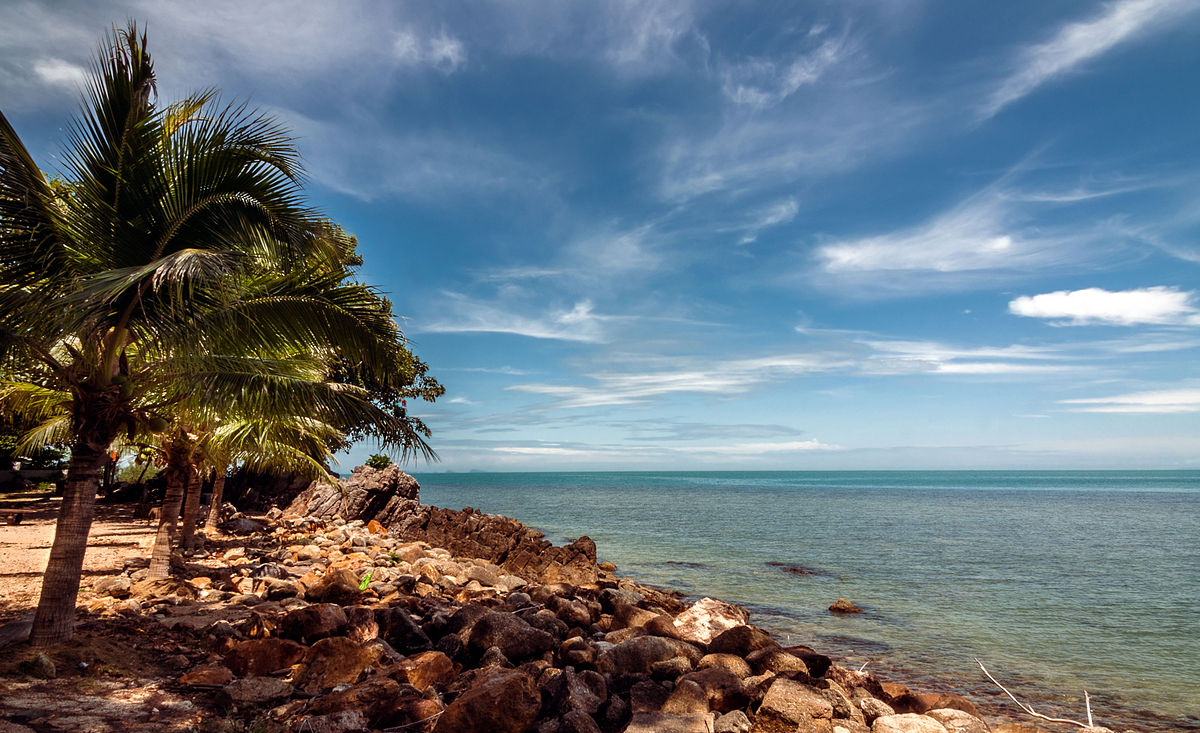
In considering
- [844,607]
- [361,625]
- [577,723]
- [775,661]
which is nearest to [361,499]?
[361,625]

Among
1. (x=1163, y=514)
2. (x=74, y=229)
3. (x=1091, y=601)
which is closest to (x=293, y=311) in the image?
(x=74, y=229)

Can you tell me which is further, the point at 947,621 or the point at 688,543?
the point at 688,543

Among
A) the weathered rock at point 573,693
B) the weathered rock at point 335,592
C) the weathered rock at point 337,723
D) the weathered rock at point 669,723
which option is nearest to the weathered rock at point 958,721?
the weathered rock at point 669,723

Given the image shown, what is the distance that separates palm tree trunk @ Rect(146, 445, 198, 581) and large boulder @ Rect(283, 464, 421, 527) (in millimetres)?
13796

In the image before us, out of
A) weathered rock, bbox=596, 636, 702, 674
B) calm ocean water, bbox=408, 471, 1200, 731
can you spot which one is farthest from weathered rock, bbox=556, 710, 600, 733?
calm ocean water, bbox=408, 471, 1200, 731

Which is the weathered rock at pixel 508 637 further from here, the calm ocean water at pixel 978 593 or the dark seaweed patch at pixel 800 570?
the dark seaweed patch at pixel 800 570

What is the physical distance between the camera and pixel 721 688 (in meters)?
8.13

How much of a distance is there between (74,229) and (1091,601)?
25818 millimetres

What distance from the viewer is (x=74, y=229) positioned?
8266mm

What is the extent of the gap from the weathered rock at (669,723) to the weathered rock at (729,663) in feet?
6.06

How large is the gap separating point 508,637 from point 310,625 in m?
2.79

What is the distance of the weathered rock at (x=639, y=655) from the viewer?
928 centimetres

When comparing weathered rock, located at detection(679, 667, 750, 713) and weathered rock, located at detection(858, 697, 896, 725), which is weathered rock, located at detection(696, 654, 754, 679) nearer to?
weathered rock, located at detection(679, 667, 750, 713)

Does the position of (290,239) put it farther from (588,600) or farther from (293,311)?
(588,600)
